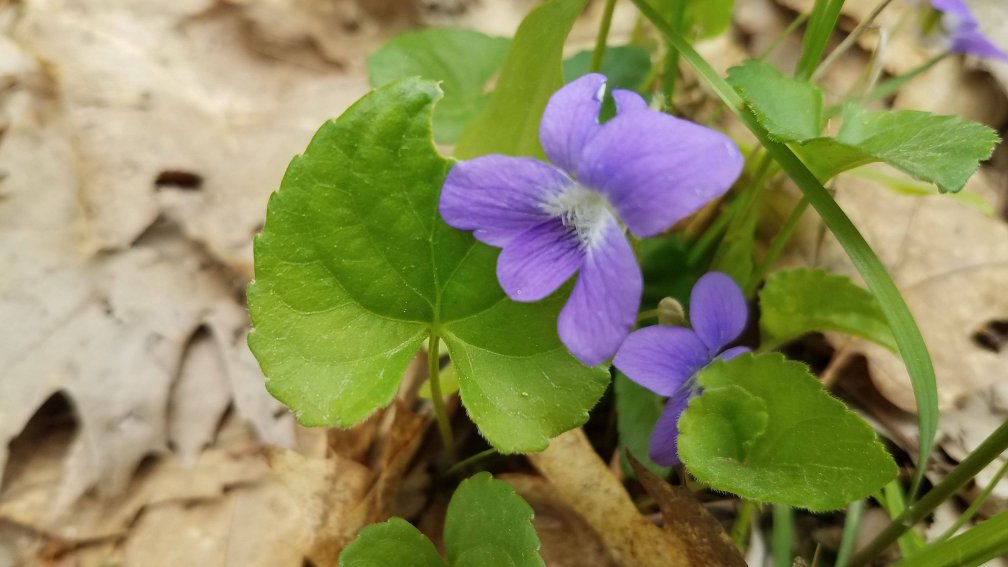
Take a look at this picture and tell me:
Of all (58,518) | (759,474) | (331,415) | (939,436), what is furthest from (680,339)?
(58,518)

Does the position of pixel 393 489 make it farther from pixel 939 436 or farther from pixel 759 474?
pixel 939 436

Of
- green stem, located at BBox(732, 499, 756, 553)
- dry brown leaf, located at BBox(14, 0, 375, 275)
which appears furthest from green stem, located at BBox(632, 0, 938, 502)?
dry brown leaf, located at BBox(14, 0, 375, 275)

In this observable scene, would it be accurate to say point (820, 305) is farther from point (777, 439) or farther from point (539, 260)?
point (539, 260)

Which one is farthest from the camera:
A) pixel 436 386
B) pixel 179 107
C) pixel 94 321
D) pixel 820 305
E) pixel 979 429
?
pixel 179 107

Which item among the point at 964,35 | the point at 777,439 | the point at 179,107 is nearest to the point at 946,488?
the point at 777,439

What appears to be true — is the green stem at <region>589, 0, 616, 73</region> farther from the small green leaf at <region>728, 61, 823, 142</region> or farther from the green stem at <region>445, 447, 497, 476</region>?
the green stem at <region>445, 447, 497, 476</region>

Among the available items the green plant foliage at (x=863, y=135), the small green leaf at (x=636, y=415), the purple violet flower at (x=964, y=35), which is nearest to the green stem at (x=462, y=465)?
the small green leaf at (x=636, y=415)

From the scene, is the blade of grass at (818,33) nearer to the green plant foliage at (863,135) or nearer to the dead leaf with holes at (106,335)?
the green plant foliage at (863,135)
